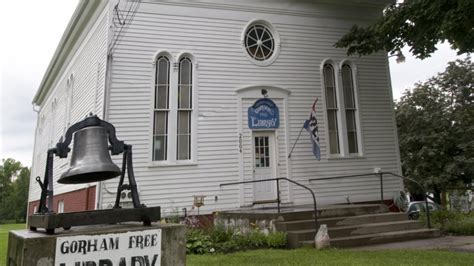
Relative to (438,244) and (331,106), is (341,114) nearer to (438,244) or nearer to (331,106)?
(331,106)

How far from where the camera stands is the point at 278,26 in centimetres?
1267

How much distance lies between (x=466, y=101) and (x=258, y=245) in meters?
22.5

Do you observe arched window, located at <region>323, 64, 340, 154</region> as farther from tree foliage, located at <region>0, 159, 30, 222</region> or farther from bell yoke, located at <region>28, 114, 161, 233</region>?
tree foliage, located at <region>0, 159, 30, 222</region>

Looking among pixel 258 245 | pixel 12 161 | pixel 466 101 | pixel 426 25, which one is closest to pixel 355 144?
pixel 426 25

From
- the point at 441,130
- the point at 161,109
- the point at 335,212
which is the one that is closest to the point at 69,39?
the point at 161,109

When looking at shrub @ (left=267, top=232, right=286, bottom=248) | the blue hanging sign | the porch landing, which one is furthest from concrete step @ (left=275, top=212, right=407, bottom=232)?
the blue hanging sign

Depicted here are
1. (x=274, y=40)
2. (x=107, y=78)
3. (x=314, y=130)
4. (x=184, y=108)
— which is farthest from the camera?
(x=274, y=40)

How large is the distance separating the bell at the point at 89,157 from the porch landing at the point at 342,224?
5.75 meters

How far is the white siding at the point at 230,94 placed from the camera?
10.6m

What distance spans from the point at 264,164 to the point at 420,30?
553 centimetres

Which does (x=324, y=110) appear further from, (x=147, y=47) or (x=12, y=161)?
(x=12, y=161)

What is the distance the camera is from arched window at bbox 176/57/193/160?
11.0 m

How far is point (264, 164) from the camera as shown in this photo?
1173 centimetres

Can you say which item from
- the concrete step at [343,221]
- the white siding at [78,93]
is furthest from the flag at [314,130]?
the white siding at [78,93]
